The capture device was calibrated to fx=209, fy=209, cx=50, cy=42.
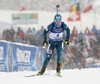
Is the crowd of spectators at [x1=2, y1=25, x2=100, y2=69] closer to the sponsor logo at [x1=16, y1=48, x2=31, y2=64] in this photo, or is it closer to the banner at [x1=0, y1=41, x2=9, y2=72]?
the sponsor logo at [x1=16, y1=48, x2=31, y2=64]

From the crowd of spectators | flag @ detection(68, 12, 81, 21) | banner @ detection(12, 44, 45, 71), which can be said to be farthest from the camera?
flag @ detection(68, 12, 81, 21)

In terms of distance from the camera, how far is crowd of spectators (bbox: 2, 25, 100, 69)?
13.7 m

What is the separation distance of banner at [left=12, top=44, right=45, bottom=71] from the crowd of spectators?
3758 millimetres

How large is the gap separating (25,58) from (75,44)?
588 cm

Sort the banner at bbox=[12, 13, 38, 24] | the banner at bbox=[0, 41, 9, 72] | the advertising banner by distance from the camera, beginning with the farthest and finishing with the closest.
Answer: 1. the banner at bbox=[12, 13, 38, 24]
2. the advertising banner
3. the banner at bbox=[0, 41, 9, 72]

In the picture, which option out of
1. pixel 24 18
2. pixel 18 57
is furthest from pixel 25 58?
pixel 24 18

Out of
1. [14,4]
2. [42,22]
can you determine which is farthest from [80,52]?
[14,4]

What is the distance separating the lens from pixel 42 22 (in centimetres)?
2664

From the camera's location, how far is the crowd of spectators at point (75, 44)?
13.7 meters

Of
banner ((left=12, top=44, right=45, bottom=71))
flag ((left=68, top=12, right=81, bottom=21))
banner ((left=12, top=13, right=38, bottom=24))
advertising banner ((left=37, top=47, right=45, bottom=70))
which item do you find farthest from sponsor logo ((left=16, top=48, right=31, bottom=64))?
flag ((left=68, top=12, right=81, bottom=21))

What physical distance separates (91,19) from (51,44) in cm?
2521

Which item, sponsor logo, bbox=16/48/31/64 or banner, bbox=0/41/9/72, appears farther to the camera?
sponsor logo, bbox=16/48/31/64

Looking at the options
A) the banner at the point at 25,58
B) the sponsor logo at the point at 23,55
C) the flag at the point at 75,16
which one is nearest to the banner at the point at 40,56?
the banner at the point at 25,58

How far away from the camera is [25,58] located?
931cm
